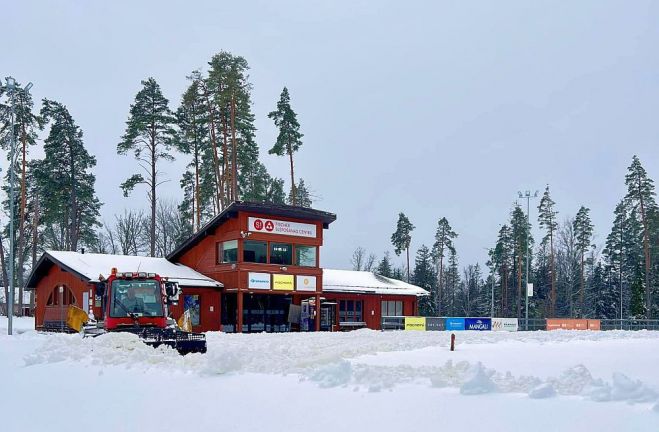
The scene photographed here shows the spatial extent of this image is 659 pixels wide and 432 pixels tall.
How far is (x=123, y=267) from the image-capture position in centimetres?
3834

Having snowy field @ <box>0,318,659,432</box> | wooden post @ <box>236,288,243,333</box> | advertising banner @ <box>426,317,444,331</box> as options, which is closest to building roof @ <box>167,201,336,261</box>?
wooden post @ <box>236,288,243,333</box>

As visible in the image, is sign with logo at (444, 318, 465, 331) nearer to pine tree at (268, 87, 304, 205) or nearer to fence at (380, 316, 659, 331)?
→ fence at (380, 316, 659, 331)

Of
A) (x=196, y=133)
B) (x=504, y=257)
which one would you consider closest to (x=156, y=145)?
(x=196, y=133)

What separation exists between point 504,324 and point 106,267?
26.2 meters

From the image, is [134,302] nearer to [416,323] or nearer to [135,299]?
[135,299]

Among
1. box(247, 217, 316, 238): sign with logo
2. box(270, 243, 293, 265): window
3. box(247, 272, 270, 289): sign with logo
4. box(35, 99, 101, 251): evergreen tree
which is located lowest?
box(247, 272, 270, 289): sign with logo

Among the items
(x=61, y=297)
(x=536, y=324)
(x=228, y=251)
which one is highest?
(x=228, y=251)

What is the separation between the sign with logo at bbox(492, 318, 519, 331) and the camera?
44.8m

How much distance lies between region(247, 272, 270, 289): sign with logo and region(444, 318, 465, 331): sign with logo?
12.3 metres

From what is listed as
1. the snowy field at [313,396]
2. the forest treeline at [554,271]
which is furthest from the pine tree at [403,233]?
the snowy field at [313,396]

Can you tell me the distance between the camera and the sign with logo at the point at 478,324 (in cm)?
4384

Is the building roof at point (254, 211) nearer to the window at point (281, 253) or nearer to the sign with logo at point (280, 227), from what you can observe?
the sign with logo at point (280, 227)

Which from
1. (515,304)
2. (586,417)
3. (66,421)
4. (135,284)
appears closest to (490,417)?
(586,417)

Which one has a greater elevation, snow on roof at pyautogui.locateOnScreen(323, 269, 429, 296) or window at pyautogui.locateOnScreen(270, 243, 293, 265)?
window at pyautogui.locateOnScreen(270, 243, 293, 265)
